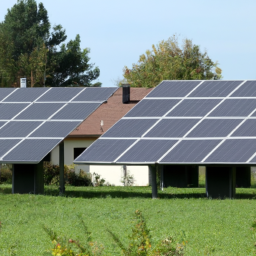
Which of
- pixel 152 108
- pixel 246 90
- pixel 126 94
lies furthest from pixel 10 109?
pixel 126 94

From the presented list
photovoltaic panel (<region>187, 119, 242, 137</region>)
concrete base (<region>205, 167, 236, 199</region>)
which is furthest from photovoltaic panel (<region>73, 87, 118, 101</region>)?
concrete base (<region>205, 167, 236, 199</region>)

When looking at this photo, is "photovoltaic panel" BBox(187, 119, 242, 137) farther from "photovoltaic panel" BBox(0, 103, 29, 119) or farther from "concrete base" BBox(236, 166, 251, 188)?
A: "concrete base" BBox(236, 166, 251, 188)

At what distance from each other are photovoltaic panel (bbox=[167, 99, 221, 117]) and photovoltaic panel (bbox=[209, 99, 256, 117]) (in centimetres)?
35

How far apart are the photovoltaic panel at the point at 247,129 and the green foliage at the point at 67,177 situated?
1396 centimetres

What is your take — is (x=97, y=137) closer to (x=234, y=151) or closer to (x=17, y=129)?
(x=17, y=129)

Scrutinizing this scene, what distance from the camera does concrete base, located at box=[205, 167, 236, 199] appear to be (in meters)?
20.2

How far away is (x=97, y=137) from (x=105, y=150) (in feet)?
46.3

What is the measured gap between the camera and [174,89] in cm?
2388

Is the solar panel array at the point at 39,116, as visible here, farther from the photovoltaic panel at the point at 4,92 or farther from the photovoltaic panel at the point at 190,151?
the photovoltaic panel at the point at 190,151

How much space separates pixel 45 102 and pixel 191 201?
27.5ft

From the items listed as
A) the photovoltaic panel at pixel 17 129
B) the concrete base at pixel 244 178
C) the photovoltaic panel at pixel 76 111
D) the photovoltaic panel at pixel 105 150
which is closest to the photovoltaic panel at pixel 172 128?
the photovoltaic panel at pixel 105 150

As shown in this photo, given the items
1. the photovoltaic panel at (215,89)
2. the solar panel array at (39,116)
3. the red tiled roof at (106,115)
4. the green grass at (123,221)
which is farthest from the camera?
the red tiled roof at (106,115)

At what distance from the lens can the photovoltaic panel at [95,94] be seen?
23875mm

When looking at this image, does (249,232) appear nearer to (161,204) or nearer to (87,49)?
(161,204)
